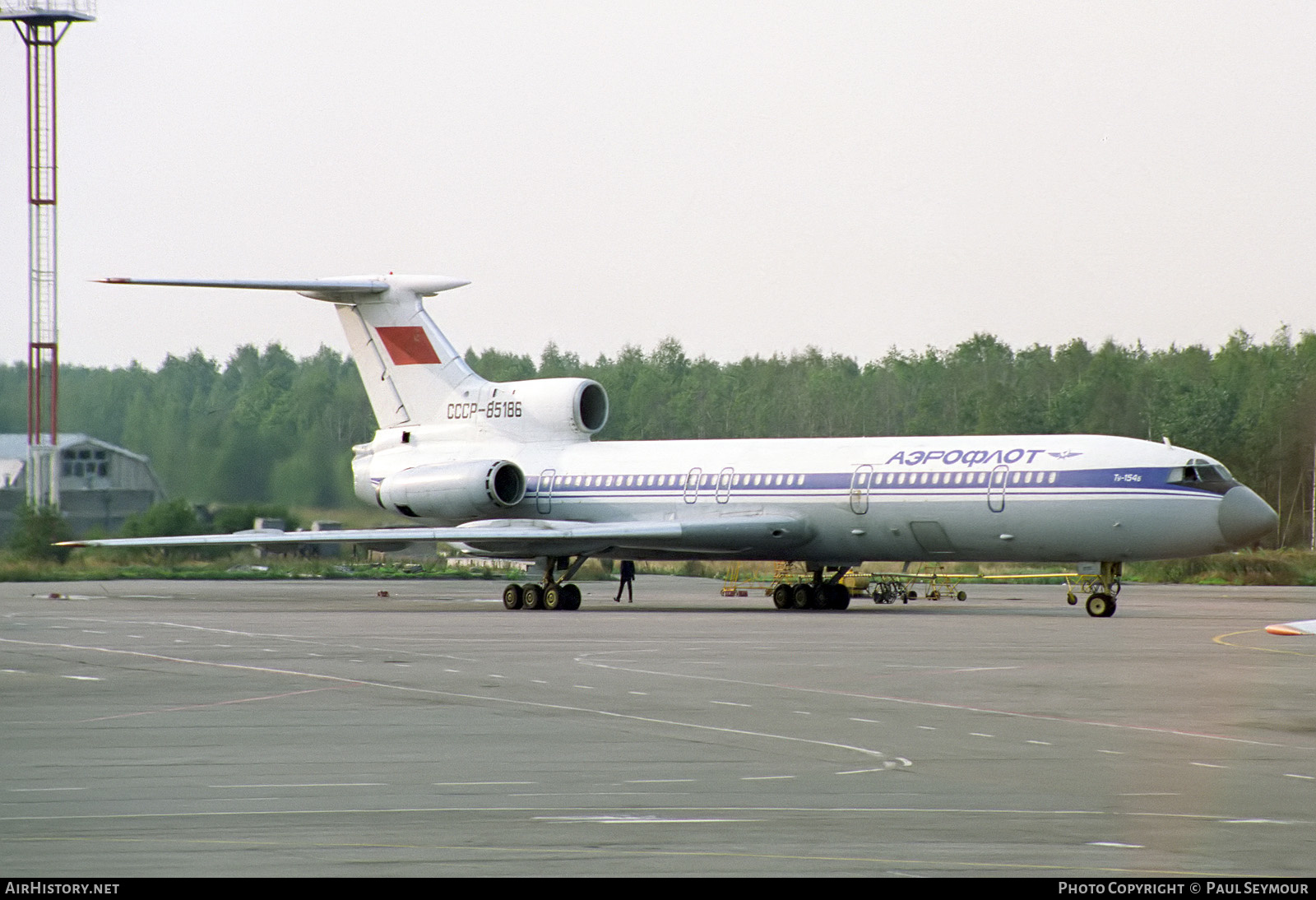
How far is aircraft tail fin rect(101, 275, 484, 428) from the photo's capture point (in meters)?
41.3

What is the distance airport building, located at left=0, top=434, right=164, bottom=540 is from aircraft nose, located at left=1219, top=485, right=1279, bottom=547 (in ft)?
94.0

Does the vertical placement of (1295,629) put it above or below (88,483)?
below

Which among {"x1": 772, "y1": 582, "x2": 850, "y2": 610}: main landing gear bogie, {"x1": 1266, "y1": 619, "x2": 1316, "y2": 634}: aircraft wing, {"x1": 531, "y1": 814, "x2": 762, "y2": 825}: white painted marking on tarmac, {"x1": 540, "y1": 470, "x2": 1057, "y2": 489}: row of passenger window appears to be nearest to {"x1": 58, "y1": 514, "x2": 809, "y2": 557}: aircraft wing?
{"x1": 540, "y1": 470, "x2": 1057, "y2": 489}: row of passenger window

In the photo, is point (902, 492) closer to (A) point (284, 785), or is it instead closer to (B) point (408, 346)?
(B) point (408, 346)

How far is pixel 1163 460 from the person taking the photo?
104 feet

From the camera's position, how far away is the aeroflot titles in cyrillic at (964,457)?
3297 cm

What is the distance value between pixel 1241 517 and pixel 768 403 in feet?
237

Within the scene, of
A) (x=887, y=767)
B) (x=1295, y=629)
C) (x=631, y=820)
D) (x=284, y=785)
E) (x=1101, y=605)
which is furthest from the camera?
(x=1101, y=605)

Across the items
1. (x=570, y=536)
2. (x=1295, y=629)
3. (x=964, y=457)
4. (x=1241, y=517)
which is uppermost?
(x=964, y=457)

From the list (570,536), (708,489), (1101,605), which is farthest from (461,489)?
(1101,605)

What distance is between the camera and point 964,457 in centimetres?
3350

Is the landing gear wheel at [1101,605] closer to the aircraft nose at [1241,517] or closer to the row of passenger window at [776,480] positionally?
the row of passenger window at [776,480]

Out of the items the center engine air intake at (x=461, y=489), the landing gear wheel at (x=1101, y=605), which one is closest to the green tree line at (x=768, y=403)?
the center engine air intake at (x=461, y=489)

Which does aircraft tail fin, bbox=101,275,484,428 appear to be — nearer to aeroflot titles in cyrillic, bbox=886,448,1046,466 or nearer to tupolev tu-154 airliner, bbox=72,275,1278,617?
tupolev tu-154 airliner, bbox=72,275,1278,617
